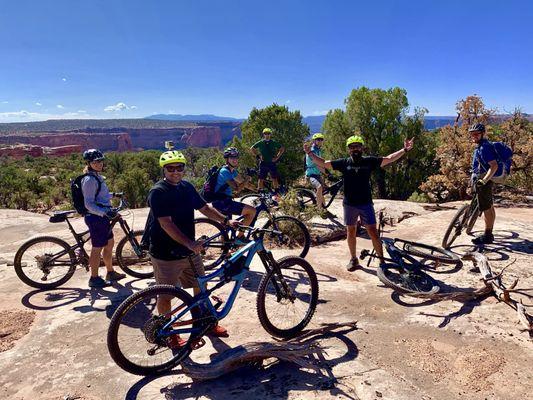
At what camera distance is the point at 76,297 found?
18.4ft

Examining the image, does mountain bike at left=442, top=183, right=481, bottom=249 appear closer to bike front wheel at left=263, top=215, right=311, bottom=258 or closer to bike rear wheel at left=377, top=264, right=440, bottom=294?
bike rear wheel at left=377, top=264, right=440, bottom=294

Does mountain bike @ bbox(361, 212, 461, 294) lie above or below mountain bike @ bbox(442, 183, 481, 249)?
below

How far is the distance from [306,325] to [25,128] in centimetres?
16218

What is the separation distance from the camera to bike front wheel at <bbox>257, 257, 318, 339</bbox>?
4.14 m

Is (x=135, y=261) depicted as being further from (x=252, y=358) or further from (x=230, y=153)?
(x=252, y=358)

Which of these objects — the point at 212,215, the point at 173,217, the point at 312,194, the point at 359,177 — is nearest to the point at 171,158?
the point at 173,217

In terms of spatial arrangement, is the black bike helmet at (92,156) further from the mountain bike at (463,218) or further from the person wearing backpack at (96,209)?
the mountain bike at (463,218)

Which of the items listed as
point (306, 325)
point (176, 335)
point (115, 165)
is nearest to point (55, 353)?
point (176, 335)

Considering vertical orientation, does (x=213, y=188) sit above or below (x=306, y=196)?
above

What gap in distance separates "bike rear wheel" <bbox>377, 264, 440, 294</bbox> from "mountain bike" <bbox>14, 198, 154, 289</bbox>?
3.56m

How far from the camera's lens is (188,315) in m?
3.86

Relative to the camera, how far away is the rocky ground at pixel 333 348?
11.0ft

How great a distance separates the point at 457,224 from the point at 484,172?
105 cm

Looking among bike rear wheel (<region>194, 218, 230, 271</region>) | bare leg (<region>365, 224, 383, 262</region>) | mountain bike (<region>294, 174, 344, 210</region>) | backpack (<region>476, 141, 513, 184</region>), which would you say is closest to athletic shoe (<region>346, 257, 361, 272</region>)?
bare leg (<region>365, 224, 383, 262</region>)
